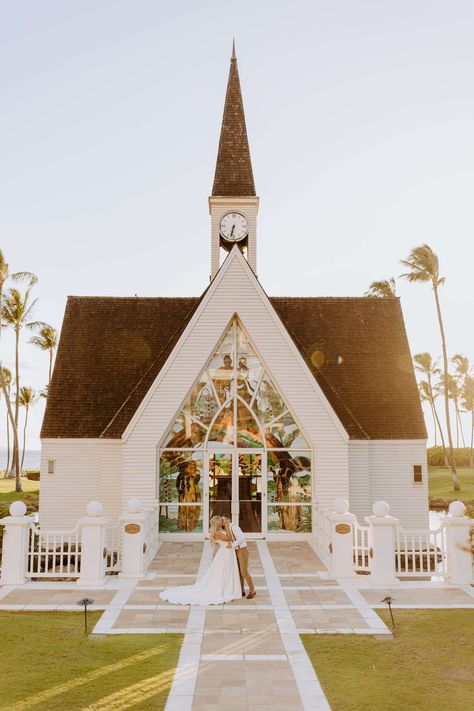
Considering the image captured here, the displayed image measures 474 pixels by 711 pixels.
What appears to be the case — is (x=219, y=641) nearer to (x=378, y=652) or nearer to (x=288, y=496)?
(x=378, y=652)

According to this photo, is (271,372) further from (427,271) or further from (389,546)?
(427,271)

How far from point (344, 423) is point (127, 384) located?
24.4 feet

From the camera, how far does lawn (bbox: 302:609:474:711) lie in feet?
22.9

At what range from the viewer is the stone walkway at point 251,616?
7.30 m

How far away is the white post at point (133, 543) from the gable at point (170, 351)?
217 inches

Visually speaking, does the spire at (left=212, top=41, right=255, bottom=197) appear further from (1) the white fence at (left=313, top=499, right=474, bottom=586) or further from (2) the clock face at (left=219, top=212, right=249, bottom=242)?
(1) the white fence at (left=313, top=499, right=474, bottom=586)

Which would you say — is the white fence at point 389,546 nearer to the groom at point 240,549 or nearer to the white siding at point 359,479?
the groom at point 240,549

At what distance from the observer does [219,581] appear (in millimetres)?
11633

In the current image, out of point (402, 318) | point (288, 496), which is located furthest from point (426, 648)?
point (402, 318)

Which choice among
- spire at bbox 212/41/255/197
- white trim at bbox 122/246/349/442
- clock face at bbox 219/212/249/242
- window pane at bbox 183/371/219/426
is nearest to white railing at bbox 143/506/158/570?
white trim at bbox 122/246/349/442

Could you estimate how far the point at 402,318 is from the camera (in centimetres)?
2325

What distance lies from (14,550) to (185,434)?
616cm

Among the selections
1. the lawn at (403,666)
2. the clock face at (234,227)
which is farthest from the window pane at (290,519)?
the clock face at (234,227)

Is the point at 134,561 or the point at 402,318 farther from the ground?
the point at 402,318
